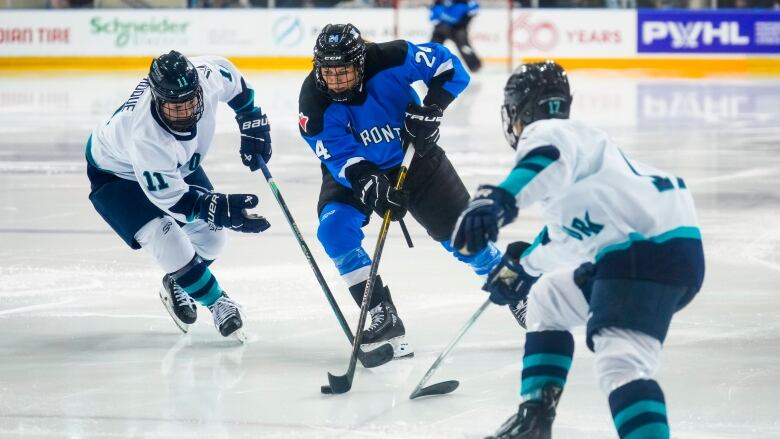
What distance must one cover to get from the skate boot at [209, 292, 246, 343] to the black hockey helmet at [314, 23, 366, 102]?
2.72ft

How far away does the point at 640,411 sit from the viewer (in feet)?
8.43

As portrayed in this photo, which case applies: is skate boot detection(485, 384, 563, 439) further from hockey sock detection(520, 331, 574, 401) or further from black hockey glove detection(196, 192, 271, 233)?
black hockey glove detection(196, 192, 271, 233)

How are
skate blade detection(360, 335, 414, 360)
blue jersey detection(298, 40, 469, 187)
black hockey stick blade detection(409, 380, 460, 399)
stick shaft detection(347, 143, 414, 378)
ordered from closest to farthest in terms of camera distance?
→ black hockey stick blade detection(409, 380, 460, 399), stick shaft detection(347, 143, 414, 378), skate blade detection(360, 335, 414, 360), blue jersey detection(298, 40, 469, 187)

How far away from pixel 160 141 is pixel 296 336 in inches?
32.0

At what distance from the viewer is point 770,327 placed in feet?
14.0

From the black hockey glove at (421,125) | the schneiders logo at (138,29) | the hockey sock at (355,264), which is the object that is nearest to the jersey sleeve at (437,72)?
the black hockey glove at (421,125)

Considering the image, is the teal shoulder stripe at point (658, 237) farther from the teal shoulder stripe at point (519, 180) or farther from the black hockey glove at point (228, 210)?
the black hockey glove at point (228, 210)

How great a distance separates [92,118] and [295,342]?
22.7 ft

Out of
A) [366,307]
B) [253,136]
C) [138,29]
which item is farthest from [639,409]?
[138,29]

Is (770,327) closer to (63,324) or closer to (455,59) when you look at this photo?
(455,59)

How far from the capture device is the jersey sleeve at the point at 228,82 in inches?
173

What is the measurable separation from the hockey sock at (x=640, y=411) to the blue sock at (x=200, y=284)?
1977 mm

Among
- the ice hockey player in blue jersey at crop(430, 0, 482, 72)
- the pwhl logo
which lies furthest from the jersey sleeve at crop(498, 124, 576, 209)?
the pwhl logo

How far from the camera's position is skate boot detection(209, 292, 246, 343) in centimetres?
420
